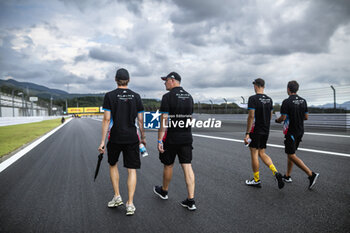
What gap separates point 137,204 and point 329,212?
2539 millimetres

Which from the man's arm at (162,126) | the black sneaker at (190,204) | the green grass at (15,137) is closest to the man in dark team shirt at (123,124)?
the man's arm at (162,126)

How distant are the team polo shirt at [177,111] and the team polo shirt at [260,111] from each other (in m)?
1.30

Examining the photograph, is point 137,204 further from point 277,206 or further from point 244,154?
point 244,154

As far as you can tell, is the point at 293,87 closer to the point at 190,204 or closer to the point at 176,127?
the point at 176,127

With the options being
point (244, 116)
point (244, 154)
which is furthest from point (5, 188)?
point (244, 116)

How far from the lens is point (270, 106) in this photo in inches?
169

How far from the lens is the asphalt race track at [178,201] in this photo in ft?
9.41

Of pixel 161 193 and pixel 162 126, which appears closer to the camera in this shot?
pixel 162 126

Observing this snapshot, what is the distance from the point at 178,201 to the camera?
11.9 ft

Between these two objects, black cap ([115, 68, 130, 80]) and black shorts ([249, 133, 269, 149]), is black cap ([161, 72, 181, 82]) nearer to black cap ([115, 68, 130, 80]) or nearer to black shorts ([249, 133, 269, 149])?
black cap ([115, 68, 130, 80])

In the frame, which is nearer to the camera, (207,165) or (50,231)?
(50,231)

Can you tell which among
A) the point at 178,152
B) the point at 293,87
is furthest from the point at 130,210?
the point at 293,87

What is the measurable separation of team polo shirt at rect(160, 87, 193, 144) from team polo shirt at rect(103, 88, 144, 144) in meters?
0.43

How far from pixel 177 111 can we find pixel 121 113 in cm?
75
